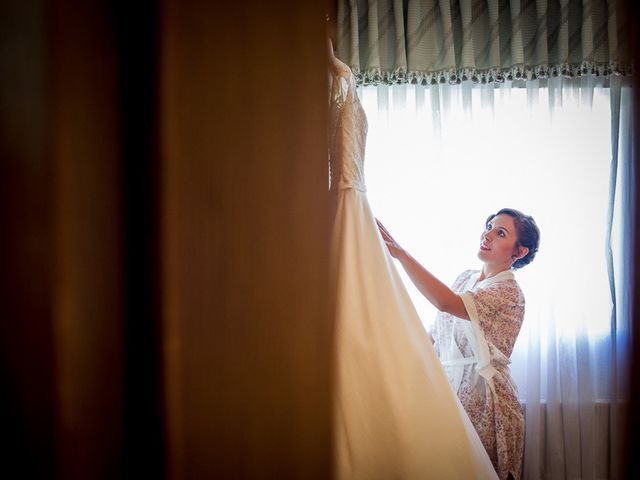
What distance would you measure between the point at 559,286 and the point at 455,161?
77cm

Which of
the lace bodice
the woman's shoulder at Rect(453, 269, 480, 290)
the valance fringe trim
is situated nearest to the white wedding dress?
the lace bodice

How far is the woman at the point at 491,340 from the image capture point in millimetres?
1478

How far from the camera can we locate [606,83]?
6.63ft

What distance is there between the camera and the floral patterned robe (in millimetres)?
1494

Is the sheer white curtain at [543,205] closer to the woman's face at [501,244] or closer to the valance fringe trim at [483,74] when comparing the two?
the valance fringe trim at [483,74]

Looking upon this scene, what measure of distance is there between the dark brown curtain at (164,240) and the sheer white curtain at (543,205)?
1810mm

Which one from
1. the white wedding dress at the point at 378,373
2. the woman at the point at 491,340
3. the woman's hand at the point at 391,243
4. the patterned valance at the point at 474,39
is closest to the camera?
the white wedding dress at the point at 378,373

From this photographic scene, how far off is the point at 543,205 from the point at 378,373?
1.62 meters

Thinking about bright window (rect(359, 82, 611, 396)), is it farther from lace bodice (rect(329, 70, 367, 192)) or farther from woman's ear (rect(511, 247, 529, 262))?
lace bodice (rect(329, 70, 367, 192))

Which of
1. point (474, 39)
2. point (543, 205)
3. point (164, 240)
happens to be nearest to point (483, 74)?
point (474, 39)

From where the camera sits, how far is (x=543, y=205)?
6.63ft

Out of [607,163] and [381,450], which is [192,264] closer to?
[381,450]

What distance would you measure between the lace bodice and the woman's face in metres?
0.94

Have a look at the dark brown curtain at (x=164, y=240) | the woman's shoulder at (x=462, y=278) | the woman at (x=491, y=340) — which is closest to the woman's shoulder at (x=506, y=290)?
the woman at (x=491, y=340)
